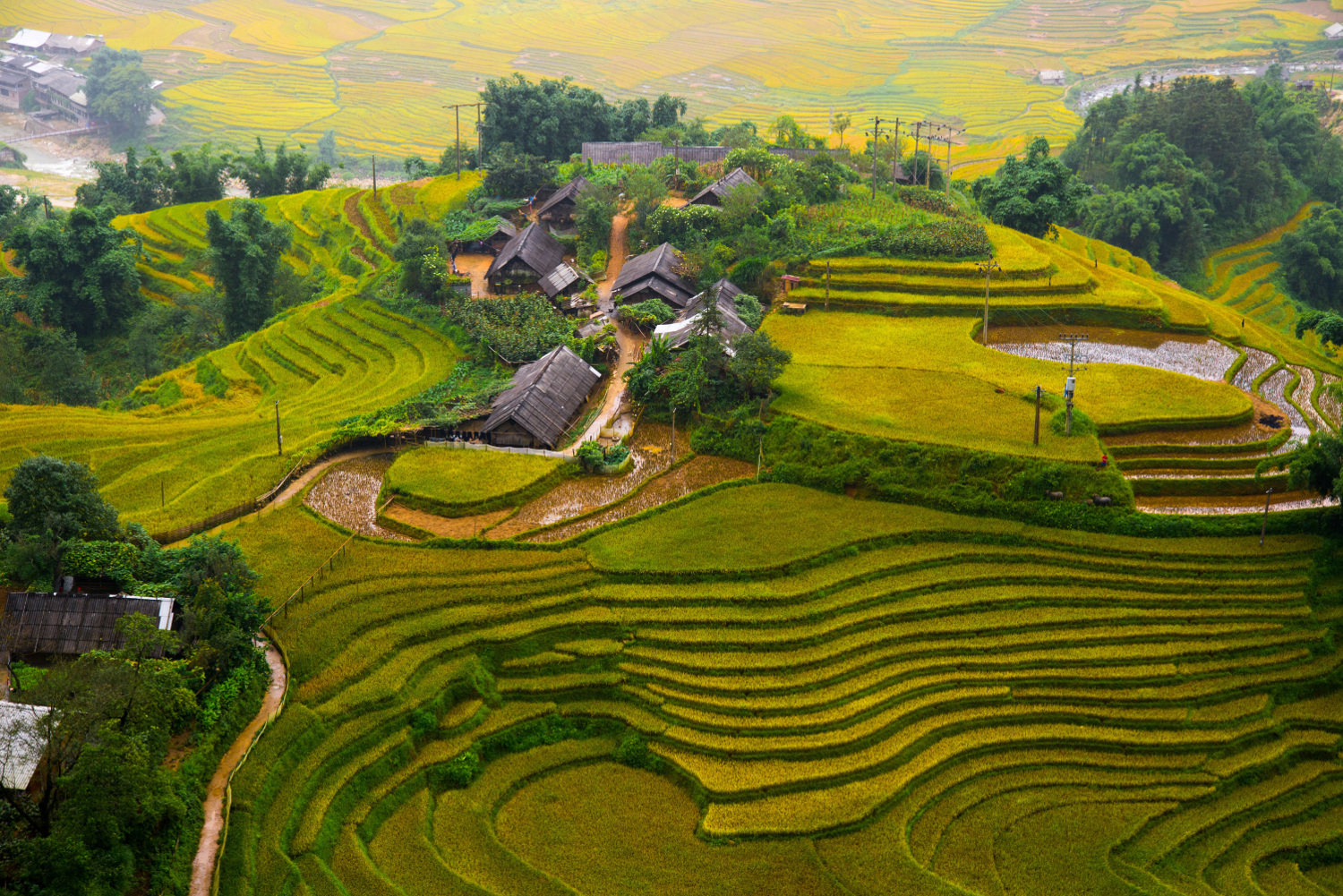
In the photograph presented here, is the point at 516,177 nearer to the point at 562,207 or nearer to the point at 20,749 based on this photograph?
the point at 562,207

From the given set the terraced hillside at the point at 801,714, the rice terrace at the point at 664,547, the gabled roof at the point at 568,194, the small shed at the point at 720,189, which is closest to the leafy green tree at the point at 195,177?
the rice terrace at the point at 664,547

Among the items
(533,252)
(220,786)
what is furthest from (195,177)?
(220,786)

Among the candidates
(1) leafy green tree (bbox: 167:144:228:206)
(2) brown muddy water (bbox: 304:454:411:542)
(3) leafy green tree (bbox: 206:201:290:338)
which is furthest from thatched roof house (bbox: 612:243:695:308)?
(1) leafy green tree (bbox: 167:144:228:206)

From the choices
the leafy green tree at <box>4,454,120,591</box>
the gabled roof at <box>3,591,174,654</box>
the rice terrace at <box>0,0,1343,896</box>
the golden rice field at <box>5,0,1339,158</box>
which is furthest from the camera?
Answer: the golden rice field at <box>5,0,1339,158</box>

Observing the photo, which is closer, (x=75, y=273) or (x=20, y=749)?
(x=20, y=749)

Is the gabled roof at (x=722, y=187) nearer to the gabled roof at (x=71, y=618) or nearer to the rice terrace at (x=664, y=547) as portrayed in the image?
the rice terrace at (x=664, y=547)

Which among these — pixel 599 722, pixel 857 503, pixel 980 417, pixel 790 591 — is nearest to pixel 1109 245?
pixel 980 417

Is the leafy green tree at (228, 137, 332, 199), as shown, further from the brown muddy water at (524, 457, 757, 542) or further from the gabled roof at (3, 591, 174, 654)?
the gabled roof at (3, 591, 174, 654)

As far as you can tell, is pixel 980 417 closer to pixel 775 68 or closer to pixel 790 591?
pixel 790 591
